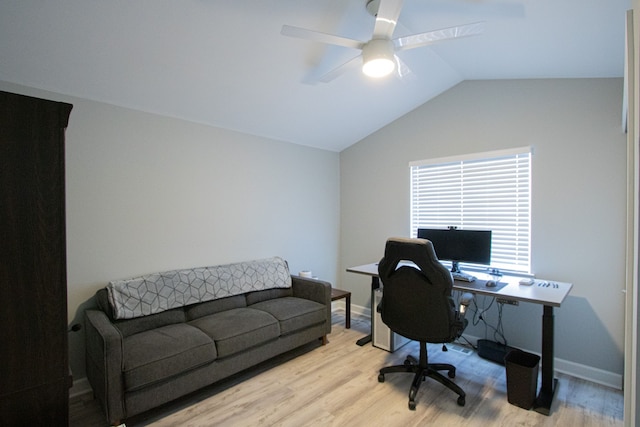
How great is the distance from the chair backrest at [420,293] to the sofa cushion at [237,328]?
1090 millimetres

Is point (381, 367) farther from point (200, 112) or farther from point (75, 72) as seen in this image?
point (75, 72)

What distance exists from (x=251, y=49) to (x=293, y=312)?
2293 mm

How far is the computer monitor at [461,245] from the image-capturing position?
291 cm

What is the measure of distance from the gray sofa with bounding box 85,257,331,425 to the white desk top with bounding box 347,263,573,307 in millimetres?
1409

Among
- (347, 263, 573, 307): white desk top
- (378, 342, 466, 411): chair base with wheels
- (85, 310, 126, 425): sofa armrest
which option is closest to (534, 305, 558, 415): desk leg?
(347, 263, 573, 307): white desk top

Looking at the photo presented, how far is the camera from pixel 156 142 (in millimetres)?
2838

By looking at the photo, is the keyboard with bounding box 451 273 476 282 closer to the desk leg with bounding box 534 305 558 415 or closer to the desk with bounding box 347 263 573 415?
the desk with bounding box 347 263 573 415

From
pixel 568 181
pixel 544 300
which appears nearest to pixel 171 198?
pixel 544 300

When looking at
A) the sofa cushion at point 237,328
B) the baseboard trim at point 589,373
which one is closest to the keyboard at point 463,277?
the baseboard trim at point 589,373

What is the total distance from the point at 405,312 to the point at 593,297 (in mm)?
1675

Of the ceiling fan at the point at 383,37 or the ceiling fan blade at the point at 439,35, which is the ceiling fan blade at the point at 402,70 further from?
the ceiling fan blade at the point at 439,35

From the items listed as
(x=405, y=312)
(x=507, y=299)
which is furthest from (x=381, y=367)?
(x=507, y=299)

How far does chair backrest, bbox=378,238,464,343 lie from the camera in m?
2.14

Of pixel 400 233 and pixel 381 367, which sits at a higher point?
pixel 400 233
